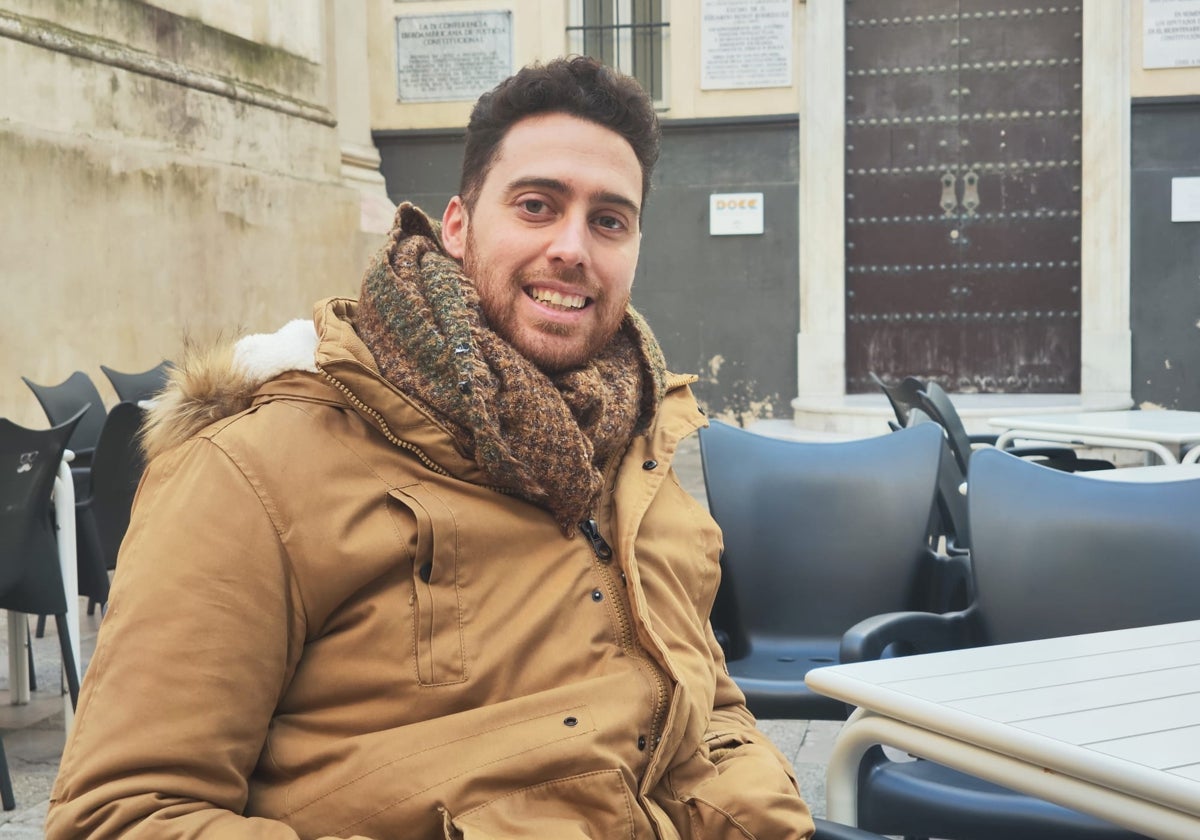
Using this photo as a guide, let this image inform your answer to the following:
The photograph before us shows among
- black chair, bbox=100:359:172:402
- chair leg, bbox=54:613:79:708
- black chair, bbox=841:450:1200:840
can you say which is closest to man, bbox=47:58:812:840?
black chair, bbox=841:450:1200:840

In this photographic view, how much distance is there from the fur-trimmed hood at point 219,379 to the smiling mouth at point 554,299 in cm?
31

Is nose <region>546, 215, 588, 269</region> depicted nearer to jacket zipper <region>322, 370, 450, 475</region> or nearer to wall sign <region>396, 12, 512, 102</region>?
jacket zipper <region>322, 370, 450, 475</region>

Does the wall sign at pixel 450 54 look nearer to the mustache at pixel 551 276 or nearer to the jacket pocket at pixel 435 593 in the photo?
the mustache at pixel 551 276

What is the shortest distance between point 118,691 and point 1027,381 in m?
10.9

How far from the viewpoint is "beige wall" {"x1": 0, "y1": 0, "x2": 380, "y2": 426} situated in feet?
25.6

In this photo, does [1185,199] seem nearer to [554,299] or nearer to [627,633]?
[554,299]

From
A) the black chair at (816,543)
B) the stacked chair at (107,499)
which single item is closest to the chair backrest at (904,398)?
the black chair at (816,543)

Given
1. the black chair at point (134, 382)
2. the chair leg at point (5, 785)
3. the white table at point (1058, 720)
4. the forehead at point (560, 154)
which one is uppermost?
the forehead at point (560, 154)

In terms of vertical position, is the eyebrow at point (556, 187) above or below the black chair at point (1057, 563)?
above

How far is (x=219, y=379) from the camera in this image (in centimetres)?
161

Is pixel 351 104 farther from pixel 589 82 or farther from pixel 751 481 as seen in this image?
pixel 589 82

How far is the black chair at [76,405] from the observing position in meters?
5.68

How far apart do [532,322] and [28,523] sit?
7.56 feet

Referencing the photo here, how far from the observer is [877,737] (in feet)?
5.99
